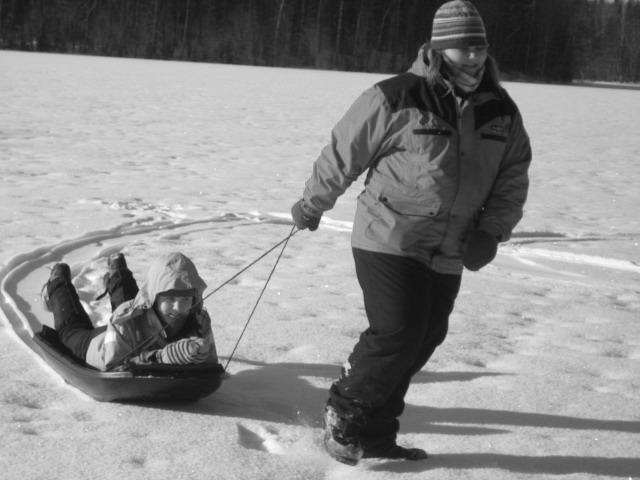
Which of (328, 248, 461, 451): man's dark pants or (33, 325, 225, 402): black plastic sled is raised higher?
(328, 248, 461, 451): man's dark pants

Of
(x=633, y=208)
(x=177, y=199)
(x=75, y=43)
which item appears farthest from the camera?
(x=75, y=43)

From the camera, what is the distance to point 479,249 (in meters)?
3.16

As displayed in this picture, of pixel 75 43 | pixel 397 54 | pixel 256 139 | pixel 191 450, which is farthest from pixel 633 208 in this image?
pixel 397 54

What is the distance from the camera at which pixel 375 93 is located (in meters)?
3.10

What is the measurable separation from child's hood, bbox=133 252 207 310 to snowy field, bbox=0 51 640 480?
400mm

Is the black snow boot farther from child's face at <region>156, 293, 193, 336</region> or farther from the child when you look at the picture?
child's face at <region>156, 293, 193, 336</region>

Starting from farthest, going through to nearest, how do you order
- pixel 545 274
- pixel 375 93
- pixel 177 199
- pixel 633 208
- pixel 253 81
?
pixel 253 81
pixel 633 208
pixel 177 199
pixel 545 274
pixel 375 93

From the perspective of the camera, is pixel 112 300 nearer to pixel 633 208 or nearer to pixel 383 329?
pixel 383 329

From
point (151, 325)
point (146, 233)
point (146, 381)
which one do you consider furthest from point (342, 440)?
point (146, 233)

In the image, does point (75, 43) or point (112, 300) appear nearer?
point (112, 300)

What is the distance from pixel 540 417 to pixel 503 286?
2.26m

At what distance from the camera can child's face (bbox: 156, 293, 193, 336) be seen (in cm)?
359

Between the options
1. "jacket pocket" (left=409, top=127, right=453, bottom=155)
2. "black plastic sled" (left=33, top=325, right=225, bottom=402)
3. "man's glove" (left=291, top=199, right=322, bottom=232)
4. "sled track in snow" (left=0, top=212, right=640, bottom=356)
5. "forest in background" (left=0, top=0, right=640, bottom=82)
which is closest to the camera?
"jacket pocket" (left=409, top=127, right=453, bottom=155)

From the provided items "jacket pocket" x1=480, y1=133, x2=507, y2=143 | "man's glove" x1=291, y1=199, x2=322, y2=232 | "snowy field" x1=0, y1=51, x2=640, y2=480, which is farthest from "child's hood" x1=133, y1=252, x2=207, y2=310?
"jacket pocket" x1=480, y1=133, x2=507, y2=143
